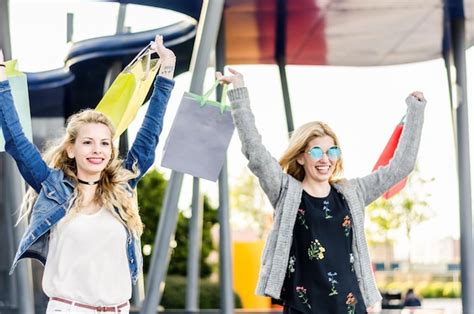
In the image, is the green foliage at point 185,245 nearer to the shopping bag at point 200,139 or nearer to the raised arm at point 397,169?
the shopping bag at point 200,139

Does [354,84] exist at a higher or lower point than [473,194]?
higher

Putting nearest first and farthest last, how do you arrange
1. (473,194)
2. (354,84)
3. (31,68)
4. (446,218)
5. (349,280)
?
(349,280) → (31,68) → (473,194) → (354,84) → (446,218)

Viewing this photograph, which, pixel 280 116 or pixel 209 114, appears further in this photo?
pixel 280 116

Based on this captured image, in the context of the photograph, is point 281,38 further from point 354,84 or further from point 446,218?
point 446,218

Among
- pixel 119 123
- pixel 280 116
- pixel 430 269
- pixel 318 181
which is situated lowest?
pixel 430 269

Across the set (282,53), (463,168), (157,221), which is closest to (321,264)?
(463,168)

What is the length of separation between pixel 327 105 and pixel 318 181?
13468mm

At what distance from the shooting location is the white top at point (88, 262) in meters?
4.45

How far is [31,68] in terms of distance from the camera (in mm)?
12742

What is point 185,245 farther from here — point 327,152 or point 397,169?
point 327,152

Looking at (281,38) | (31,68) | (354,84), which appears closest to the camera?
(31,68)

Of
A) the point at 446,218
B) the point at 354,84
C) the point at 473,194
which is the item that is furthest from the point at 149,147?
the point at 446,218

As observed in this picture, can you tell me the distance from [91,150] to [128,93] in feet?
3.63

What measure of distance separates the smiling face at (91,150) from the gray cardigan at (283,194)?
2.85ft
